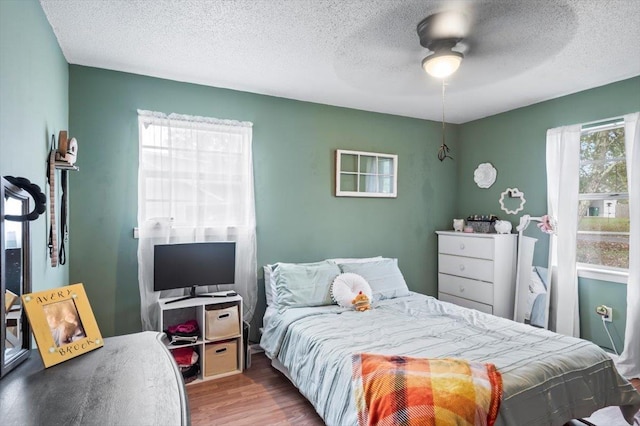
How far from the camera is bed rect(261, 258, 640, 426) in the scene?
1.83 meters

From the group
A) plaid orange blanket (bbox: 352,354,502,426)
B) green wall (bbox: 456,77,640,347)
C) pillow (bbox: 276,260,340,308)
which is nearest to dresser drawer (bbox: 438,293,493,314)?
green wall (bbox: 456,77,640,347)

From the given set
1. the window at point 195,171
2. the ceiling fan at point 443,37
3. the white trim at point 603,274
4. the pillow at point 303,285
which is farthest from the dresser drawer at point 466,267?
the window at point 195,171

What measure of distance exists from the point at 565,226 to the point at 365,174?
1979 mm

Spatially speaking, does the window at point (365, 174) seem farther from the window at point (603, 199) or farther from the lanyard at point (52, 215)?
the lanyard at point (52, 215)

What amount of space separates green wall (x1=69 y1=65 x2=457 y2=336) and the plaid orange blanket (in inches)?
75.1

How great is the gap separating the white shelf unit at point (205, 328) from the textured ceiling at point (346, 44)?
1885 millimetres

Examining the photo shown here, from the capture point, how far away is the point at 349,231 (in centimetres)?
391

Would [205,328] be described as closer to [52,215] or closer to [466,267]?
[52,215]

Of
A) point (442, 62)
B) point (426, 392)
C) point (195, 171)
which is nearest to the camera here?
point (426, 392)

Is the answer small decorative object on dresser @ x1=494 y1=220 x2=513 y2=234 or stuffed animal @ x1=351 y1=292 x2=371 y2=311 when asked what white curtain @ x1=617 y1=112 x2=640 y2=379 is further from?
stuffed animal @ x1=351 y1=292 x2=371 y2=311

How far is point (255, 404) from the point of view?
2.50 metres

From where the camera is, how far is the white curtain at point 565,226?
3.27 m

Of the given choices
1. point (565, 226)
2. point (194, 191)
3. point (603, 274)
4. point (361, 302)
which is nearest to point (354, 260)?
point (361, 302)

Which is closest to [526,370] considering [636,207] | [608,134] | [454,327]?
[454,327]
